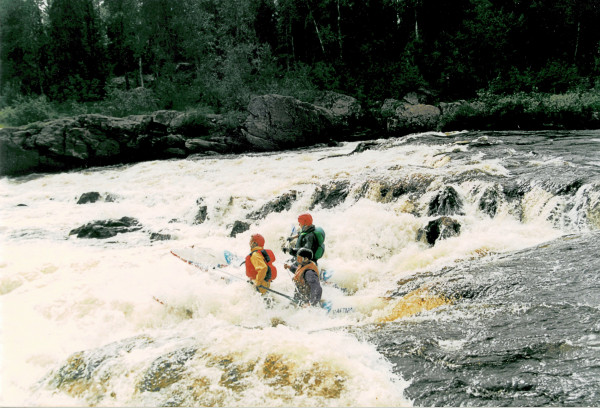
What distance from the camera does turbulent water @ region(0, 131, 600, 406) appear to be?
2543 millimetres

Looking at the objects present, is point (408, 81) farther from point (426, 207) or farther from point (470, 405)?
point (470, 405)

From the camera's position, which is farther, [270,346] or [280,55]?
[280,55]

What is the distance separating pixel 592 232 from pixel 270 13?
31417 millimetres

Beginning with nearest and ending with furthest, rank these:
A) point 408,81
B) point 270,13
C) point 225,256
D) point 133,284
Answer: point 133,284 < point 225,256 < point 408,81 < point 270,13

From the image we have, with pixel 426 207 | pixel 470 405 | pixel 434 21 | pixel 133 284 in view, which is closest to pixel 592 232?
pixel 426 207

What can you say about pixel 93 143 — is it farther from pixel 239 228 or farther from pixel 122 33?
pixel 122 33

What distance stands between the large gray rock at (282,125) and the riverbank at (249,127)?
1.9 inches

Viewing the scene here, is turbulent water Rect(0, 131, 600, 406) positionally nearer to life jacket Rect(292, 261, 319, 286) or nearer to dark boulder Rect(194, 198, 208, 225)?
dark boulder Rect(194, 198, 208, 225)

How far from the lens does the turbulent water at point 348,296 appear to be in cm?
254

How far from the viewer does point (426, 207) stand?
7117 mm

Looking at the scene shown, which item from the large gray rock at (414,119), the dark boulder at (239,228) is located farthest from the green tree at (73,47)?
the dark boulder at (239,228)

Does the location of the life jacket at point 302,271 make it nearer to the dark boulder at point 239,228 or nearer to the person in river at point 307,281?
the person in river at point 307,281

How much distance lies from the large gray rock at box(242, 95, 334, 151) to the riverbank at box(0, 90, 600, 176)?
5 centimetres

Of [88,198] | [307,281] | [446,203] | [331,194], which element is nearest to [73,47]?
[88,198]
